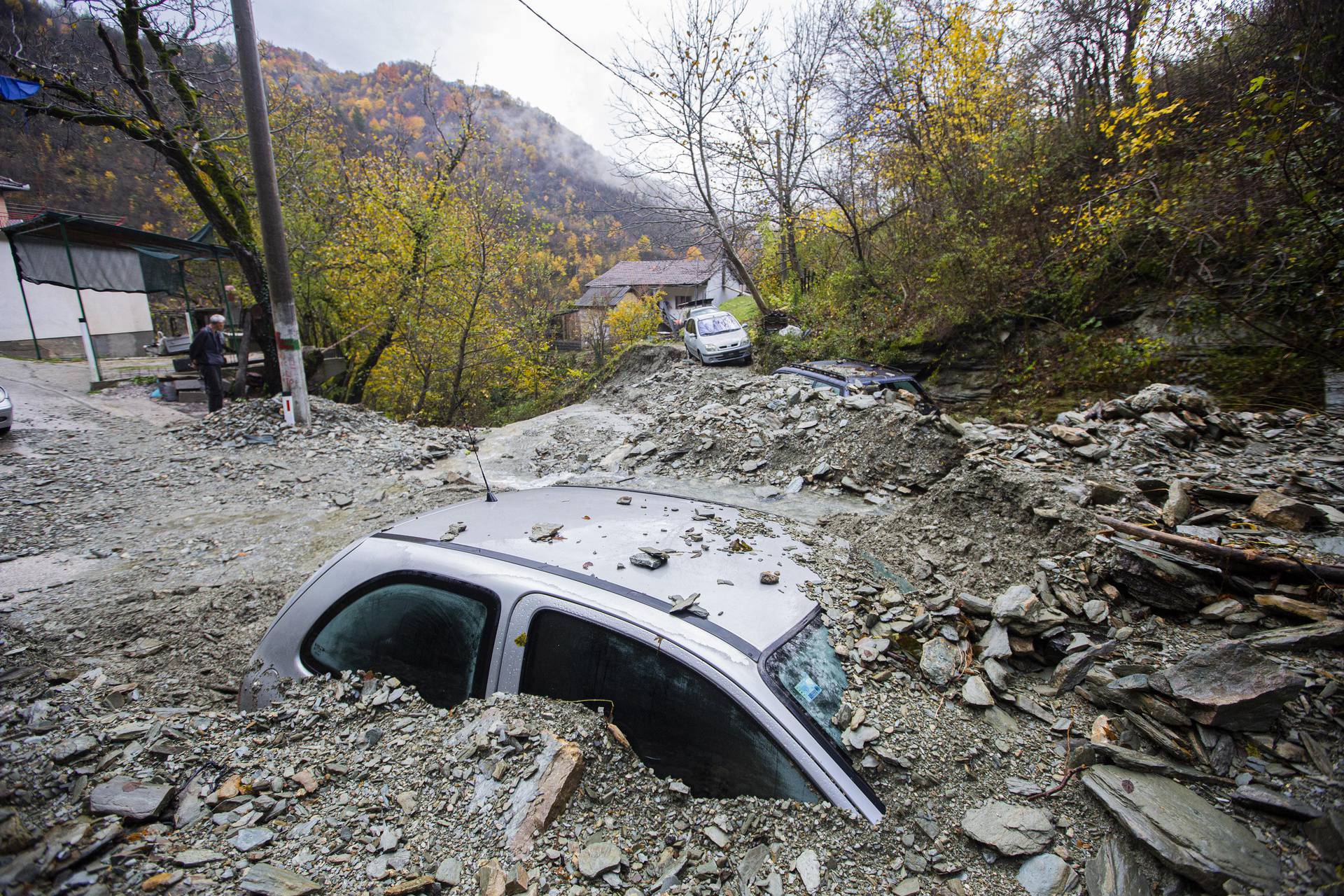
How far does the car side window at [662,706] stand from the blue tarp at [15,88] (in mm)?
11861

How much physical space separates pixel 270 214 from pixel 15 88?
3.50 meters

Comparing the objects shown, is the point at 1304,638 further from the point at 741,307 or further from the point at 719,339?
the point at 741,307

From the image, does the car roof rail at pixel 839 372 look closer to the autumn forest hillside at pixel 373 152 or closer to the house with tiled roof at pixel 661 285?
the autumn forest hillside at pixel 373 152

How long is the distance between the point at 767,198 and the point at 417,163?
11.2 meters

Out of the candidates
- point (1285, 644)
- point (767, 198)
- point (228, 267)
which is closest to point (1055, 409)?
point (1285, 644)

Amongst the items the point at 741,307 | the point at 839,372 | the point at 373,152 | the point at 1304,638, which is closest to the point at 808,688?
the point at 1304,638

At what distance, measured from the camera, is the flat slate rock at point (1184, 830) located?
4.82ft

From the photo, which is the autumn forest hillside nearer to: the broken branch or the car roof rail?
the car roof rail

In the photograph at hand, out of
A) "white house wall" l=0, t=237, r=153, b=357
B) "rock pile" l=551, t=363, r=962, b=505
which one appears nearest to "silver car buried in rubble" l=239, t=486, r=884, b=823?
"rock pile" l=551, t=363, r=962, b=505

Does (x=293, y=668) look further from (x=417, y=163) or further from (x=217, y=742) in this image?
(x=417, y=163)

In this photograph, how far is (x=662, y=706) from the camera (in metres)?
1.79

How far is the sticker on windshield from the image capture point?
71.9 inches

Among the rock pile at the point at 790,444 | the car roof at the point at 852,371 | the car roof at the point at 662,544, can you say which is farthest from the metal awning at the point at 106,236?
the car roof at the point at 662,544

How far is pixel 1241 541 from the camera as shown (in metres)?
2.84
